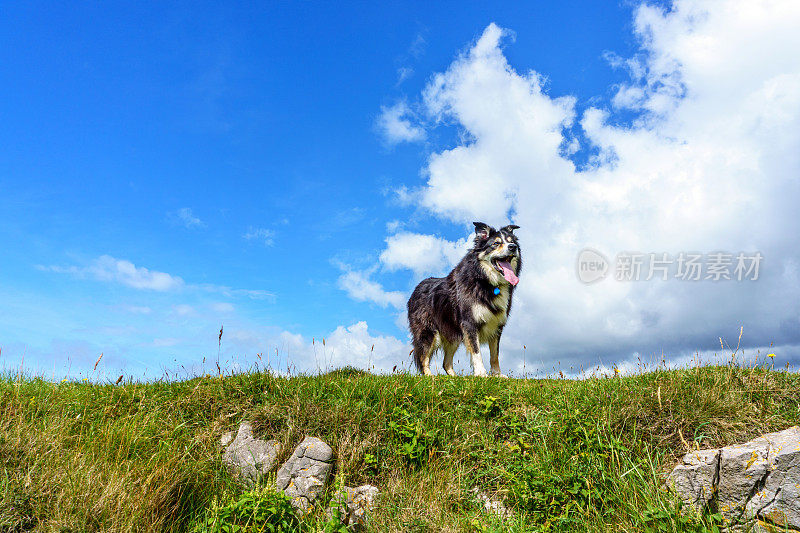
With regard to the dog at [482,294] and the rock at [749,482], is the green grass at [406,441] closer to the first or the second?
the rock at [749,482]

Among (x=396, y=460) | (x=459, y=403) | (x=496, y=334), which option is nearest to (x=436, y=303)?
(x=496, y=334)

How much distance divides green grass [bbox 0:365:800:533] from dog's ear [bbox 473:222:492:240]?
→ 4.32 m

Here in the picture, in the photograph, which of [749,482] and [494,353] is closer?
[749,482]

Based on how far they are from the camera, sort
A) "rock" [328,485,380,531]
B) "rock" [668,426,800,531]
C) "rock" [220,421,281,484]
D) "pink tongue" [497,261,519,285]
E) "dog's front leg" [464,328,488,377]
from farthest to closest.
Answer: "pink tongue" [497,261,519,285] → "dog's front leg" [464,328,488,377] → "rock" [220,421,281,484] → "rock" [328,485,380,531] → "rock" [668,426,800,531]

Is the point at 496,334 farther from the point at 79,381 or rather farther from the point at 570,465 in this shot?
the point at 79,381

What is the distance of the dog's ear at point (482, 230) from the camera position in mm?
10680

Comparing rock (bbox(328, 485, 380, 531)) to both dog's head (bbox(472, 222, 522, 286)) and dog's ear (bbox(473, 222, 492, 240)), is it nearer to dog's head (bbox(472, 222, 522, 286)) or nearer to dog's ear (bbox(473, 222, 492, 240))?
dog's head (bbox(472, 222, 522, 286))

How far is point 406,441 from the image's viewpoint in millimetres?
5996

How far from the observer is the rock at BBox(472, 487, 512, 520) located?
5203 mm

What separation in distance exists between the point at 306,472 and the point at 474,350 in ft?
17.1

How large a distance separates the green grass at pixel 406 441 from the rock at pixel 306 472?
0.63ft

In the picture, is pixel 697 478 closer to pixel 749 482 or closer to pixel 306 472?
pixel 749 482

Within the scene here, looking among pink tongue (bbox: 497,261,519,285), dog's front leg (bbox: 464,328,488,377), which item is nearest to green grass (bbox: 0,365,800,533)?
dog's front leg (bbox: 464,328,488,377)

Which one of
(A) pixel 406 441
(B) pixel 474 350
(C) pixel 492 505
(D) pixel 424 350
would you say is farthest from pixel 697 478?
(D) pixel 424 350
